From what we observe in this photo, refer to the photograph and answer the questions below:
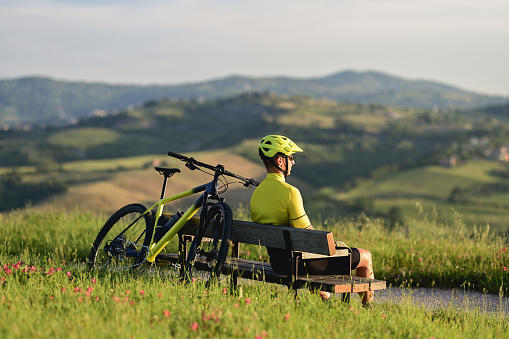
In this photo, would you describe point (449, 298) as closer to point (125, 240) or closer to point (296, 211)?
point (296, 211)

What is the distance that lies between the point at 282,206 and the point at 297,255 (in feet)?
1.58

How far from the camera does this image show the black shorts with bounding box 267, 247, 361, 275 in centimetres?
575

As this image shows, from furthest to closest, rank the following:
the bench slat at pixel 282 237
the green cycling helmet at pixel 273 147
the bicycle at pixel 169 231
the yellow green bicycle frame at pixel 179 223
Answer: the yellow green bicycle frame at pixel 179 223, the bicycle at pixel 169 231, the green cycling helmet at pixel 273 147, the bench slat at pixel 282 237

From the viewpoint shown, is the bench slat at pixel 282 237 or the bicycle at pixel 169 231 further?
the bicycle at pixel 169 231

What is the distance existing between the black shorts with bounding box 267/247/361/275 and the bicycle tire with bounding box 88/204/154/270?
5.00ft

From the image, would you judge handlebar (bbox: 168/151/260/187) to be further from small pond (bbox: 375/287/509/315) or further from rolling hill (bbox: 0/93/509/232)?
rolling hill (bbox: 0/93/509/232)

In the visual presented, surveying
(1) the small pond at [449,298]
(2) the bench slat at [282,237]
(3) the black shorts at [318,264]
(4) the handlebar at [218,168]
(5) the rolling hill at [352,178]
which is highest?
(4) the handlebar at [218,168]

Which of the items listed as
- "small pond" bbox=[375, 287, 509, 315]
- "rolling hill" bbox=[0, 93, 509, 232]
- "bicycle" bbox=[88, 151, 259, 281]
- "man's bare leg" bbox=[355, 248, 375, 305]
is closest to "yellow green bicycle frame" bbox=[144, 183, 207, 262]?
"bicycle" bbox=[88, 151, 259, 281]

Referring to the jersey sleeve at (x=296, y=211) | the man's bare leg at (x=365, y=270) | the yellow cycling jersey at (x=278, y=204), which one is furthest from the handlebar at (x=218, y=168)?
the man's bare leg at (x=365, y=270)

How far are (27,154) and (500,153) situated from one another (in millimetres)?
137923

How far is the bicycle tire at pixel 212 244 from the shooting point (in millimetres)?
5721

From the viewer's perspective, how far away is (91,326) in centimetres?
407

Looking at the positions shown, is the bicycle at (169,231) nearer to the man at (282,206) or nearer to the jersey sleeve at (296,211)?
the man at (282,206)

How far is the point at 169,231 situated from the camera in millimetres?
6457
